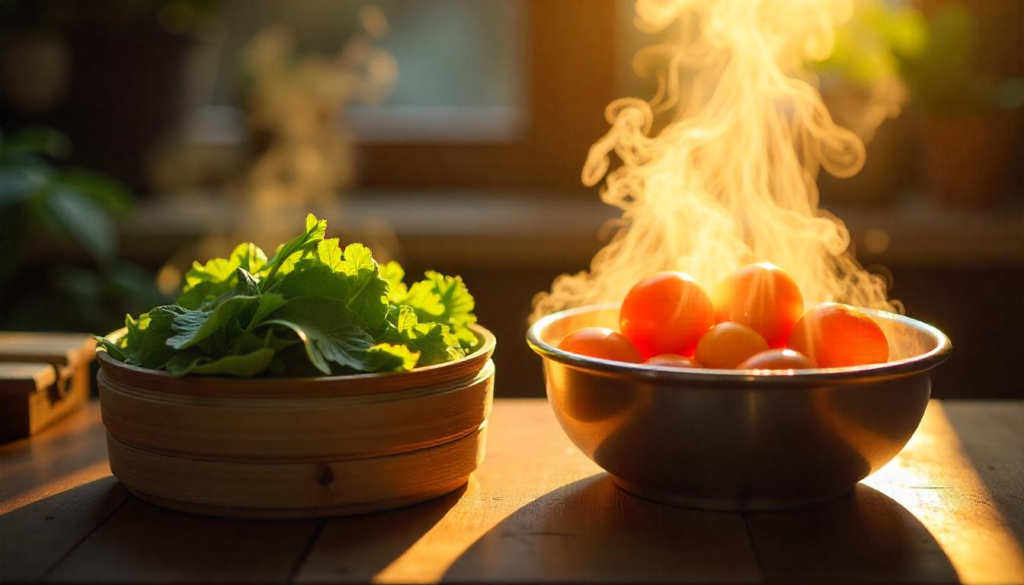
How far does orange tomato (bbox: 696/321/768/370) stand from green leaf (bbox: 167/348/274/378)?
38cm

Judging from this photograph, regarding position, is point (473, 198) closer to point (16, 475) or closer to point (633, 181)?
point (633, 181)

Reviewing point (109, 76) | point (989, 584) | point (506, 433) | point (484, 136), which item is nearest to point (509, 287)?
point (484, 136)

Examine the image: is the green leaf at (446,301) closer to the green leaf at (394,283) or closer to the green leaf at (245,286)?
the green leaf at (394,283)

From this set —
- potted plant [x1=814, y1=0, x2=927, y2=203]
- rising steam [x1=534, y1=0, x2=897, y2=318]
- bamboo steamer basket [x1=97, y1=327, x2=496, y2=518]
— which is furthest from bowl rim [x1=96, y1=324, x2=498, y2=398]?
potted plant [x1=814, y1=0, x2=927, y2=203]

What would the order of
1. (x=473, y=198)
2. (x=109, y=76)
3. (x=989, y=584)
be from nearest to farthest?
(x=989, y=584), (x=109, y=76), (x=473, y=198)

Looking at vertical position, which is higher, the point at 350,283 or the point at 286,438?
the point at 350,283

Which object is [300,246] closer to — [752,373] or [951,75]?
[752,373]

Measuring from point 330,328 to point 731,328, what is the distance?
352mm

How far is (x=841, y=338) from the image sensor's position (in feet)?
3.32

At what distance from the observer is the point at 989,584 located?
850mm

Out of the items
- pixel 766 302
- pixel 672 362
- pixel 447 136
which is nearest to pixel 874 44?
pixel 447 136

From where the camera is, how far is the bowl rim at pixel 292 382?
935 mm

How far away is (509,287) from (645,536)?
5.21 feet

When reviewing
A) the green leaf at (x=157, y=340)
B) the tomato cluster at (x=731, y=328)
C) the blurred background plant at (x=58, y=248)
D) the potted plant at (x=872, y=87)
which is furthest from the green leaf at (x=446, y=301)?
the potted plant at (x=872, y=87)
